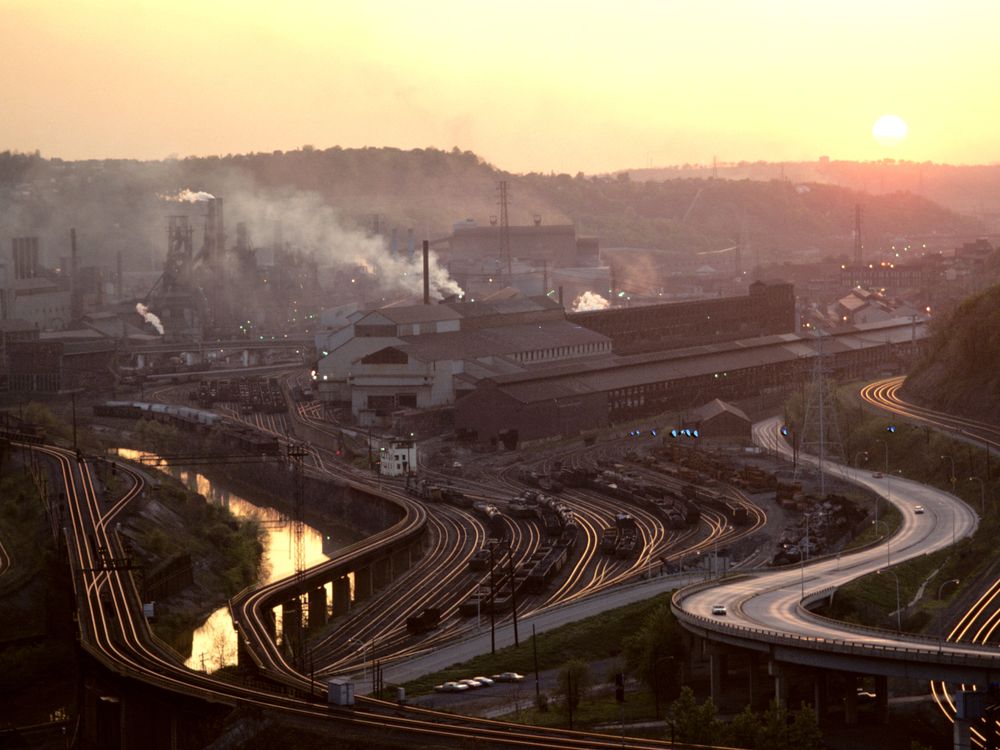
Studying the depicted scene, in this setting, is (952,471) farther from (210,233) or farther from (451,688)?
(210,233)

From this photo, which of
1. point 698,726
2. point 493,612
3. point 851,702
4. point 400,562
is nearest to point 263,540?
point 400,562

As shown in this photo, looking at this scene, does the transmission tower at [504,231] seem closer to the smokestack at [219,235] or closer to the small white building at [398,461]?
the smokestack at [219,235]

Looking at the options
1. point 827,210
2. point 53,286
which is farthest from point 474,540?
point 827,210

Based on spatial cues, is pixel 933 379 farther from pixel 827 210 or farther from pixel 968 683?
pixel 827 210

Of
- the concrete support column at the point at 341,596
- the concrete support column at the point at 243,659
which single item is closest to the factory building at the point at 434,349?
the concrete support column at the point at 341,596

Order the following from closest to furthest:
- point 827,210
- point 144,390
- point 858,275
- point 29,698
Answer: point 29,698 → point 144,390 → point 858,275 → point 827,210

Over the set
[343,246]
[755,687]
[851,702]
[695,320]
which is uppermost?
[343,246]
